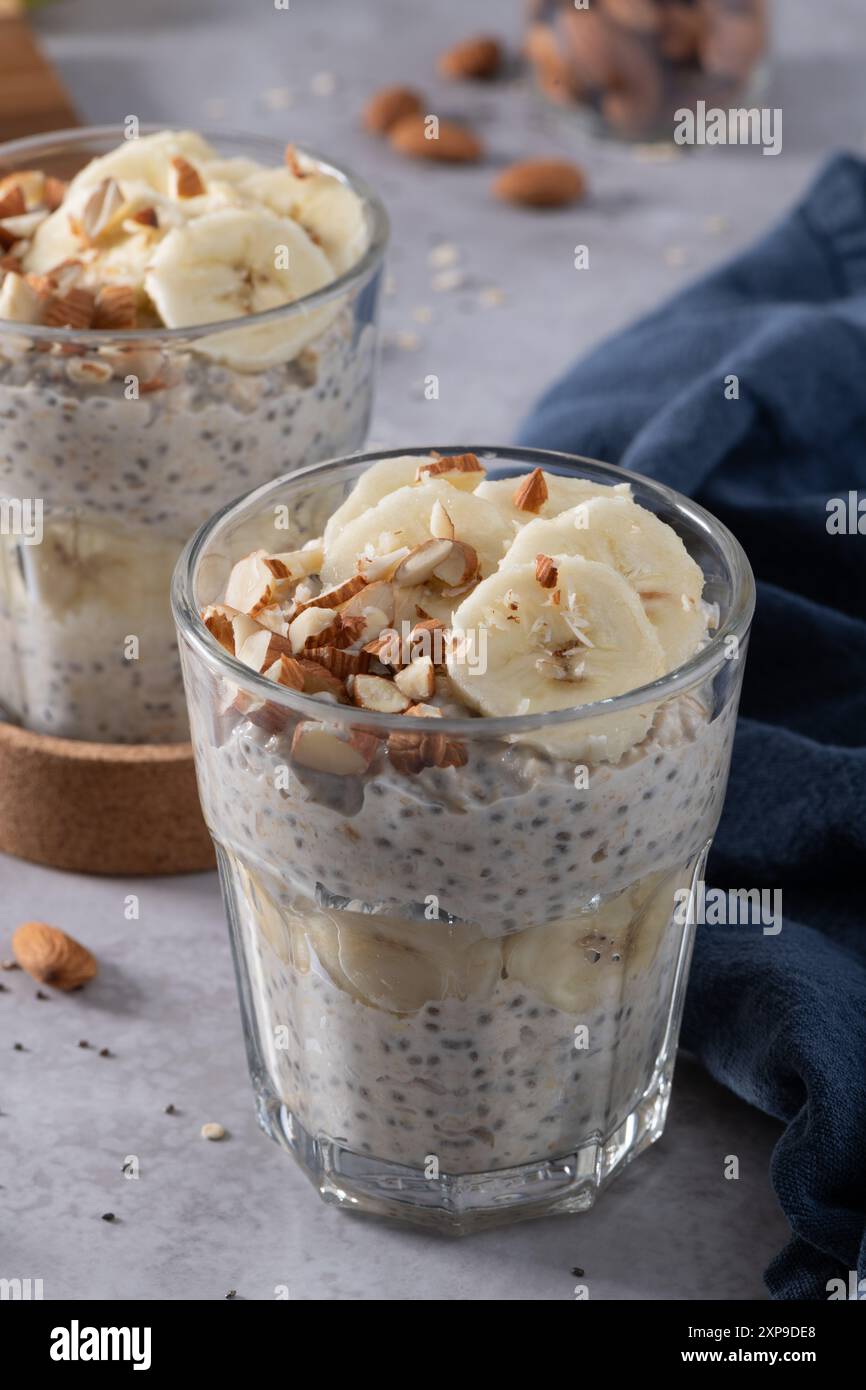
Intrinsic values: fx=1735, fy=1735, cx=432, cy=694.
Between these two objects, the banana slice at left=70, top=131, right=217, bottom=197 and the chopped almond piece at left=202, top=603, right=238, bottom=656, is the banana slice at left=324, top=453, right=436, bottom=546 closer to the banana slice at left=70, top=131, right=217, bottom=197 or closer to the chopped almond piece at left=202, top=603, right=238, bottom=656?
the chopped almond piece at left=202, top=603, right=238, bottom=656

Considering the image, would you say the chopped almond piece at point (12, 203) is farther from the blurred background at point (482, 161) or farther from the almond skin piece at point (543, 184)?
the almond skin piece at point (543, 184)

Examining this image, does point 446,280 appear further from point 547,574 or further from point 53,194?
point 547,574

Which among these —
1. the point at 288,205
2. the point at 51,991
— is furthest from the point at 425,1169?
the point at 288,205

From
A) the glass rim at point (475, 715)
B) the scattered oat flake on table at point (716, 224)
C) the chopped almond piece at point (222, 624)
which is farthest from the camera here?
the scattered oat flake on table at point (716, 224)

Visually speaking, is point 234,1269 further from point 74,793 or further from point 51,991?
point 74,793

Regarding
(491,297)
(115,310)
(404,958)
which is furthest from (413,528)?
(491,297)

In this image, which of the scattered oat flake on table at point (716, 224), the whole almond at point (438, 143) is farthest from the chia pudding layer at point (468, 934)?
the whole almond at point (438, 143)
